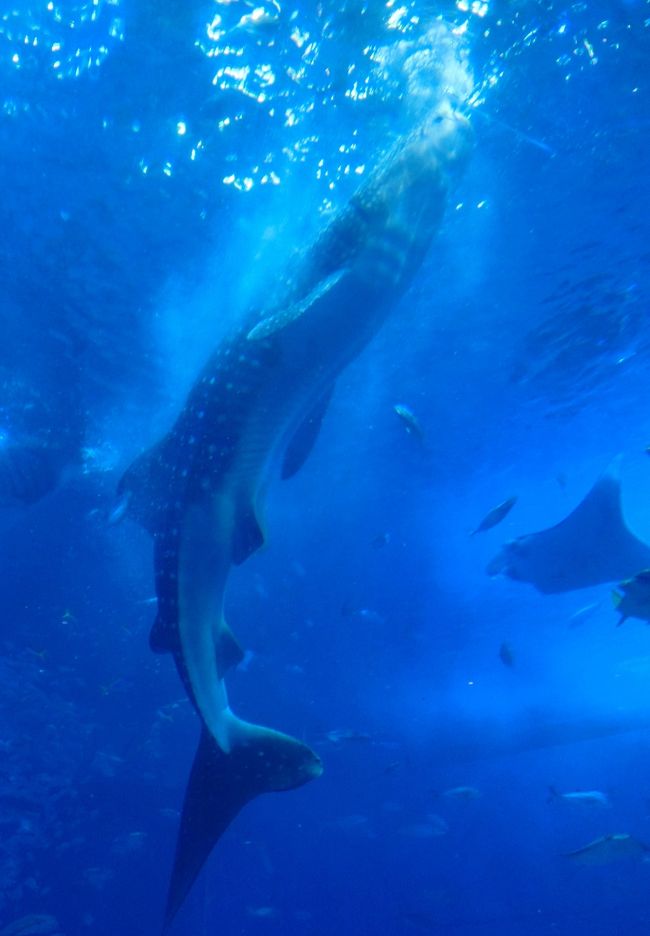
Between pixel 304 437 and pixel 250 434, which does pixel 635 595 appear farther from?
pixel 250 434

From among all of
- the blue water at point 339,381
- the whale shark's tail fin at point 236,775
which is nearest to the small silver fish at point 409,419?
the blue water at point 339,381

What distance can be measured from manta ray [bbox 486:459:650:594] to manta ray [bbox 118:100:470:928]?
8321 millimetres

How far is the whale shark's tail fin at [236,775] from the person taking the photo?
4.04 m

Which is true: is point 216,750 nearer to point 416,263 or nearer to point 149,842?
point 416,263

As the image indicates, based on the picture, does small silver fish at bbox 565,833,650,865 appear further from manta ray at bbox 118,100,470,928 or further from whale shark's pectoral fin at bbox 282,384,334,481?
whale shark's pectoral fin at bbox 282,384,334,481

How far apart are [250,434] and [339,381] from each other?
669 cm

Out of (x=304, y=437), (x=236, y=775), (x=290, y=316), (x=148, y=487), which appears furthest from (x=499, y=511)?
(x=236, y=775)

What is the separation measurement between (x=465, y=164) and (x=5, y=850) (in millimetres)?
26610

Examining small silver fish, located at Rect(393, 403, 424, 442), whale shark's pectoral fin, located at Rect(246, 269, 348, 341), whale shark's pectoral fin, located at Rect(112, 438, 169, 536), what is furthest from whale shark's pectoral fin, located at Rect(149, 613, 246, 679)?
small silver fish, located at Rect(393, 403, 424, 442)

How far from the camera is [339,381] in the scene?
11023mm

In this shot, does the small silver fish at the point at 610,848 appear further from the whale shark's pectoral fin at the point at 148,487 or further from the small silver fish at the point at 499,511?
the whale shark's pectoral fin at the point at 148,487

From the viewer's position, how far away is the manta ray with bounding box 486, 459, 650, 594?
490 inches

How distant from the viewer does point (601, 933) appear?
120 ft

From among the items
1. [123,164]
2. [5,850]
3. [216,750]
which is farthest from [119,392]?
[5,850]
